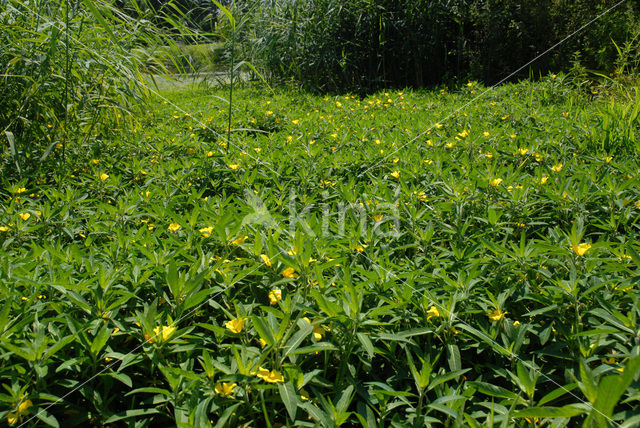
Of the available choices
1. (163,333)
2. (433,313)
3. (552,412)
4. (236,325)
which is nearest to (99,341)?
(163,333)

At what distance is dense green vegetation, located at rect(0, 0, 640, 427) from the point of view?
2.77ft

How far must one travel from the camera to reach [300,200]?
1760mm

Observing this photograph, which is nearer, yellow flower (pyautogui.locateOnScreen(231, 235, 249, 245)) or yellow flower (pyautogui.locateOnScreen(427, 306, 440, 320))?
yellow flower (pyautogui.locateOnScreen(427, 306, 440, 320))

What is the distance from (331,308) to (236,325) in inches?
9.2

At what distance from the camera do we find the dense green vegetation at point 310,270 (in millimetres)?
846

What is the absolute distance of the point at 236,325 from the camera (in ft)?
3.13

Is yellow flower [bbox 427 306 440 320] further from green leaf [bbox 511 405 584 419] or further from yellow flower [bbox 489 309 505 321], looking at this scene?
green leaf [bbox 511 405 584 419]

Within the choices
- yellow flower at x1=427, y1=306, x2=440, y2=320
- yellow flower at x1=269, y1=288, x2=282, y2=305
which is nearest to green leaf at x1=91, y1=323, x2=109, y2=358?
yellow flower at x1=269, y1=288, x2=282, y2=305

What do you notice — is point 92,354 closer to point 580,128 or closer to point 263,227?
point 263,227

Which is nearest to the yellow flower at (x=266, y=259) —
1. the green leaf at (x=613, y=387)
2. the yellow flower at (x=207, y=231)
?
the yellow flower at (x=207, y=231)

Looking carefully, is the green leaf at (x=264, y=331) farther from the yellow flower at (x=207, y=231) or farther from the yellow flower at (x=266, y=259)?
the yellow flower at (x=207, y=231)

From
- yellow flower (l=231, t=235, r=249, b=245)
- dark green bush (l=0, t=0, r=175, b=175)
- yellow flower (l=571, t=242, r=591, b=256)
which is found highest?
dark green bush (l=0, t=0, r=175, b=175)

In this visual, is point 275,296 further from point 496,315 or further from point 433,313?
point 496,315

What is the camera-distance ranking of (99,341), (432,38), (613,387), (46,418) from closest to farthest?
(613,387)
(46,418)
(99,341)
(432,38)
